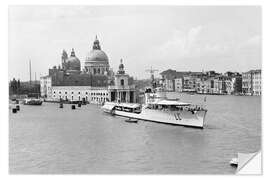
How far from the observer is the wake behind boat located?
8.15m

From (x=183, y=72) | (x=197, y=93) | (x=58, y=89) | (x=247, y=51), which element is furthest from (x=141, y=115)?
(x=247, y=51)

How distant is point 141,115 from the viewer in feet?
31.5

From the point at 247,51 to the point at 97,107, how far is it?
12.0ft

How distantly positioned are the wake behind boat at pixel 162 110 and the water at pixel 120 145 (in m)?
0.20

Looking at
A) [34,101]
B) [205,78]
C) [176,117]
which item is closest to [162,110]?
[176,117]

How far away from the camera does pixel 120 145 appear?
5.95 metres

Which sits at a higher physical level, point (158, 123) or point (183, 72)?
point (183, 72)

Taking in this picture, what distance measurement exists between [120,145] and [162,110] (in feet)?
9.84

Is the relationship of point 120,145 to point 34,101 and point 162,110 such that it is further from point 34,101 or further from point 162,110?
point 162,110

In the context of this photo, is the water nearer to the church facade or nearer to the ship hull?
the ship hull

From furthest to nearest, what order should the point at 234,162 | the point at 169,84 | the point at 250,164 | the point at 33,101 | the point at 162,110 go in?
the point at 162,110 < the point at 33,101 < the point at 169,84 < the point at 234,162 < the point at 250,164

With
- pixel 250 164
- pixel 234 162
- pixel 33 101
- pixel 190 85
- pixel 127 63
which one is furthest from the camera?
pixel 190 85

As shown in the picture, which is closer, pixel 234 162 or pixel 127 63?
pixel 234 162
